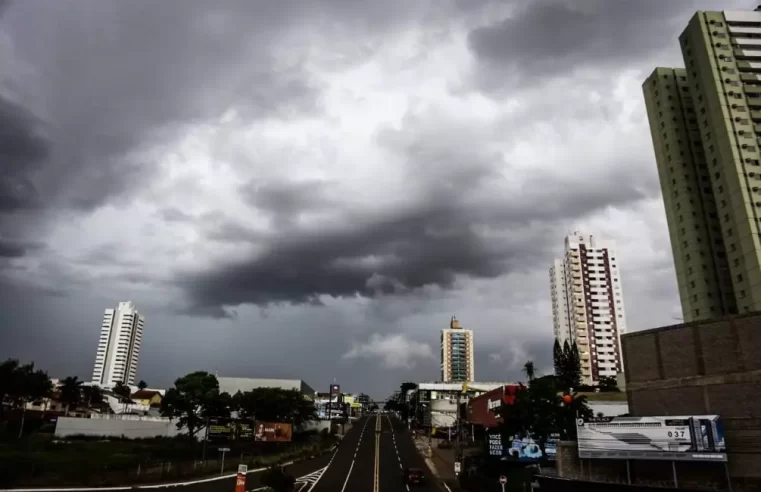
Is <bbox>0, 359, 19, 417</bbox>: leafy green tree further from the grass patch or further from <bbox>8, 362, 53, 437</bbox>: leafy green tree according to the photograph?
the grass patch

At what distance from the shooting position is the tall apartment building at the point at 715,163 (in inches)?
3460

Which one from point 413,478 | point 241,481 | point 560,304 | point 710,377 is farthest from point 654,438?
point 560,304

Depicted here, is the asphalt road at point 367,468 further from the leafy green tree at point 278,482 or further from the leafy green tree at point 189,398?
the leafy green tree at point 189,398

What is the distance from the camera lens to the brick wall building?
3231 cm

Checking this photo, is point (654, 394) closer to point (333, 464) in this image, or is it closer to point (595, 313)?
point (333, 464)

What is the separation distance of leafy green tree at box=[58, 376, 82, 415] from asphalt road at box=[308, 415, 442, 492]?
3272 inches

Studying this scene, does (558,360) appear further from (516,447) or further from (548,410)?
(548,410)

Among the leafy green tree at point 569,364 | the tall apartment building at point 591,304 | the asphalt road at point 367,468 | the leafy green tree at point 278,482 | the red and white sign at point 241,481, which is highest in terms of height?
the tall apartment building at point 591,304

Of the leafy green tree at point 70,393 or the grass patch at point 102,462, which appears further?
the leafy green tree at point 70,393

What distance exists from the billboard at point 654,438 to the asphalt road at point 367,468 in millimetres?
17087

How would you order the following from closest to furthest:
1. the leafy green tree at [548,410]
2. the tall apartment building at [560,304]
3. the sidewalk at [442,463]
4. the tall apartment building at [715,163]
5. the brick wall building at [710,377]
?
the brick wall building at [710,377] → the leafy green tree at [548,410] → the sidewalk at [442,463] → the tall apartment building at [715,163] → the tall apartment building at [560,304]

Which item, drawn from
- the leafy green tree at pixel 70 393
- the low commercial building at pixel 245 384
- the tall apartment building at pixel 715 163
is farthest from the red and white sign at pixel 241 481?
the leafy green tree at pixel 70 393

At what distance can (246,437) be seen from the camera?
234 ft

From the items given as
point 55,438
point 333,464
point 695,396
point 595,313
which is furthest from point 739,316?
point 595,313
